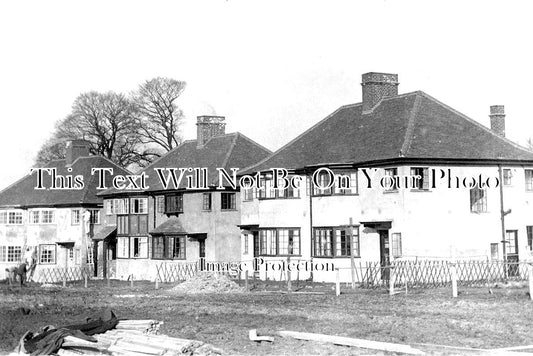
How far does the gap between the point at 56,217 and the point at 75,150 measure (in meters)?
6.62

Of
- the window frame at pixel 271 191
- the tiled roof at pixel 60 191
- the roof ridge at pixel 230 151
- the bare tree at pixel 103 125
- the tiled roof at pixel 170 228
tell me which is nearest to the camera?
the window frame at pixel 271 191

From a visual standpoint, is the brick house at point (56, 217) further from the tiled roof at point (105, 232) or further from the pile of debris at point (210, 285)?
the pile of debris at point (210, 285)

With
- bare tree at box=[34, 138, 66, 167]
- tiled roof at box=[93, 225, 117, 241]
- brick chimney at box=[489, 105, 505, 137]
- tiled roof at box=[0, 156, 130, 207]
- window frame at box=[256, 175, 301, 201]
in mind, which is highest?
bare tree at box=[34, 138, 66, 167]

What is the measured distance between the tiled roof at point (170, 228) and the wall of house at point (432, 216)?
11.4 metres

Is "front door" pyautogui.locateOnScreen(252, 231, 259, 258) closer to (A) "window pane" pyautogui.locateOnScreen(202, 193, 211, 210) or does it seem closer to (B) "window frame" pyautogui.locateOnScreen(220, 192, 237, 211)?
(B) "window frame" pyautogui.locateOnScreen(220, 192, 237, 211)

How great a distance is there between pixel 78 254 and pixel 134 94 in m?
20.5

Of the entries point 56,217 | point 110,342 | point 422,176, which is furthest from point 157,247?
point 110,342

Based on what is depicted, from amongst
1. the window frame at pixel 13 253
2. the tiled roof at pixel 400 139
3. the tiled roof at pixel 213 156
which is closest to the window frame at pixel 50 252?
the window frame at pixel 13 253

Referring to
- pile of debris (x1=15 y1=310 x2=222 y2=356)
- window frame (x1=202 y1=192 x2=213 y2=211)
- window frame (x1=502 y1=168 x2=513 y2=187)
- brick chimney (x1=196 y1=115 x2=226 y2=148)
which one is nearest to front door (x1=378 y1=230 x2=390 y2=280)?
window frame (x1=502 y1=168 x2=513 y2=187)

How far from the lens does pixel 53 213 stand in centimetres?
6300

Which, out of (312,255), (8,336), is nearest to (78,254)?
(312,255)

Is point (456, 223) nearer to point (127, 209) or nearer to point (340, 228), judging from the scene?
point (340, 228)

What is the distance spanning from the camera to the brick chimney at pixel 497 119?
4497 centimetres

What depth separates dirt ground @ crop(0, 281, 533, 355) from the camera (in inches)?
738
